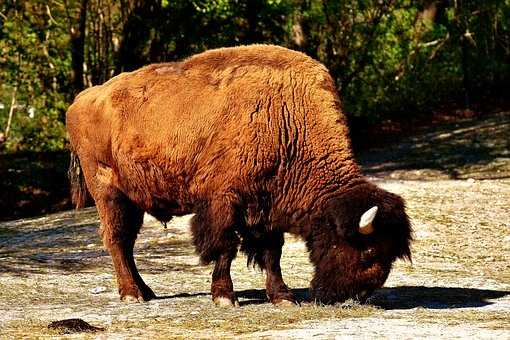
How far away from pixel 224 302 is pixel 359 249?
1.44 m

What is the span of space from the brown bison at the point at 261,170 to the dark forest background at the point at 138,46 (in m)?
12.6

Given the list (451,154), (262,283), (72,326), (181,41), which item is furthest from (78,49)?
(72,326)

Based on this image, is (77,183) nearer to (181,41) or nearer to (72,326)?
(72,326)

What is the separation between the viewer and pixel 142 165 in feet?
38.5

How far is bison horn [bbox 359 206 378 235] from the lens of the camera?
33.8 feet

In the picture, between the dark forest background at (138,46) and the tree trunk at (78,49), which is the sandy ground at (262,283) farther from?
the dark forest background at (138,46)

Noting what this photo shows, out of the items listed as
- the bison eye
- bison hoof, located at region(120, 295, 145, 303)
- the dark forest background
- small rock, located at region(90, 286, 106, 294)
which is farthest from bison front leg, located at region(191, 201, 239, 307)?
the dark forest background

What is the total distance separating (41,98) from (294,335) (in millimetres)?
18622

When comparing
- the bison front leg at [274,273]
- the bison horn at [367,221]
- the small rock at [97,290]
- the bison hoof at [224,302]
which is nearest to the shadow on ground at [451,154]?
the small rock at [97,290]

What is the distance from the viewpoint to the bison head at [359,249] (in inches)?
415

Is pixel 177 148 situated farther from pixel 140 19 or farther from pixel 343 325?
pixel 140 19

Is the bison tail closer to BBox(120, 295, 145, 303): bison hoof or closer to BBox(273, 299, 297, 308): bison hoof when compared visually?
BBox(120, 295, 145, 303): bison hoof

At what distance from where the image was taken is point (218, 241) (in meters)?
11.0

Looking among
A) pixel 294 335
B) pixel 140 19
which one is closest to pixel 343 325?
pixel 294 335
